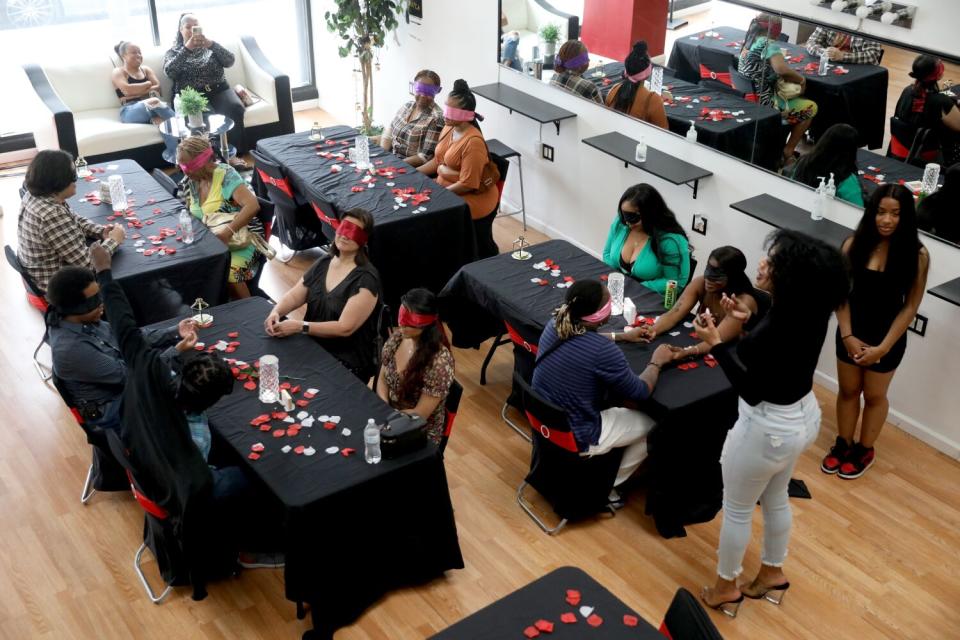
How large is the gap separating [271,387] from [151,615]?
106 cm

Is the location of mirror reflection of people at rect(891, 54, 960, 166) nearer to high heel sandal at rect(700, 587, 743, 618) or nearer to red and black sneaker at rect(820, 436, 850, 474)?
red and black sneaker at rect(820, 436, 850, 474)

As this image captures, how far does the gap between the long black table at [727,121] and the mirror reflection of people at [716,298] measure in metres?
1.41

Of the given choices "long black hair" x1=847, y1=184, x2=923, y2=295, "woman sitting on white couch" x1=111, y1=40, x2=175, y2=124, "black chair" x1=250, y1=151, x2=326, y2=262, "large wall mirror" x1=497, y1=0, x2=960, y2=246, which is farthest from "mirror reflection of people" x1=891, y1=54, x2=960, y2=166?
"woman sitting on white couch" x1=111, y1=40, x2=175, y2=124

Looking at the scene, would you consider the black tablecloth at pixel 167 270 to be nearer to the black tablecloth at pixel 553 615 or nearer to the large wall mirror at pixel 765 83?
the black tablecloth at pixel 553 615

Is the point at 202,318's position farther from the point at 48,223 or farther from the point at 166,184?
the point at 166,184

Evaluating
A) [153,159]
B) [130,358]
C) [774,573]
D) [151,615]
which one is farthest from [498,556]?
[153,159]

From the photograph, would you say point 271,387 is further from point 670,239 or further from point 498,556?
point 670,239

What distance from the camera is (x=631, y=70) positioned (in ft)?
21.9

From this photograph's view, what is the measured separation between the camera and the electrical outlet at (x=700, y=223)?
6.28 meters

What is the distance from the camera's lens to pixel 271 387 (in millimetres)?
4320

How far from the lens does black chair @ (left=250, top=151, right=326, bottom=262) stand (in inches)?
266

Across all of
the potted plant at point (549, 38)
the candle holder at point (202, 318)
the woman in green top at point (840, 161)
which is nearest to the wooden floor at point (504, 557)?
the candle holder at point (202, 318)

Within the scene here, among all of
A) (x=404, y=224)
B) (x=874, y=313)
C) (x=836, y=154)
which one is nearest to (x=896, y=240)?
(x=874, y=313)

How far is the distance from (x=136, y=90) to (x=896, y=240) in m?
6.37
